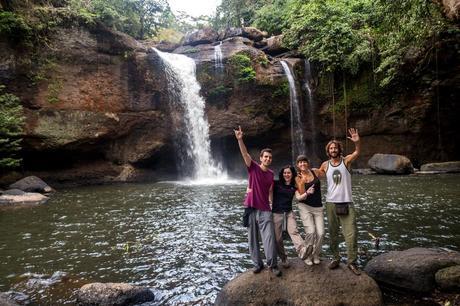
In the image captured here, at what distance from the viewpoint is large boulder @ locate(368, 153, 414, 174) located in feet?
71.4

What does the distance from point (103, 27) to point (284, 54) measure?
13130 millimetres

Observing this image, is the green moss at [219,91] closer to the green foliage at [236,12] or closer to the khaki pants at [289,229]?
the green foliage at [236,12]

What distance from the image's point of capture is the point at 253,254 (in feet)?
18.2

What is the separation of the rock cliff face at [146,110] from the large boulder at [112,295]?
54.8 feet

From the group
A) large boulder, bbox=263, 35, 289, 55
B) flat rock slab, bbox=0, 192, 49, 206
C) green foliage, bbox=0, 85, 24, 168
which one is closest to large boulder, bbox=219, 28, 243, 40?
large boulder, bbox=263, 35, 289, 55

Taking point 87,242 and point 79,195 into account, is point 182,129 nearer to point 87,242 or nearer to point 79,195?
point 79,195

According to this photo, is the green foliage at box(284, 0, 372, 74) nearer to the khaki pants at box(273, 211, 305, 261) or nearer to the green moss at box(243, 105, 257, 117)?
the green moss at box(243, 105, 257, 117)

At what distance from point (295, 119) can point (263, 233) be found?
846 inches

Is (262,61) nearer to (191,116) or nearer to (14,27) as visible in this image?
(191,116)

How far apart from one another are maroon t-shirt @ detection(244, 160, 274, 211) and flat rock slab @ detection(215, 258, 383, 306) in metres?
1.08

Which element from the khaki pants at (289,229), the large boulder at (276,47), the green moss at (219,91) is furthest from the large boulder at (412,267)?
the large boulder at (276,47)

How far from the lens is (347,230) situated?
5.63 m

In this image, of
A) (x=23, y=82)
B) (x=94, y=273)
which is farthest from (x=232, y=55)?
(x=94, y=273)

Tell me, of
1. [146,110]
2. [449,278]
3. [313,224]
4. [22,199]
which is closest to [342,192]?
[313,224]
